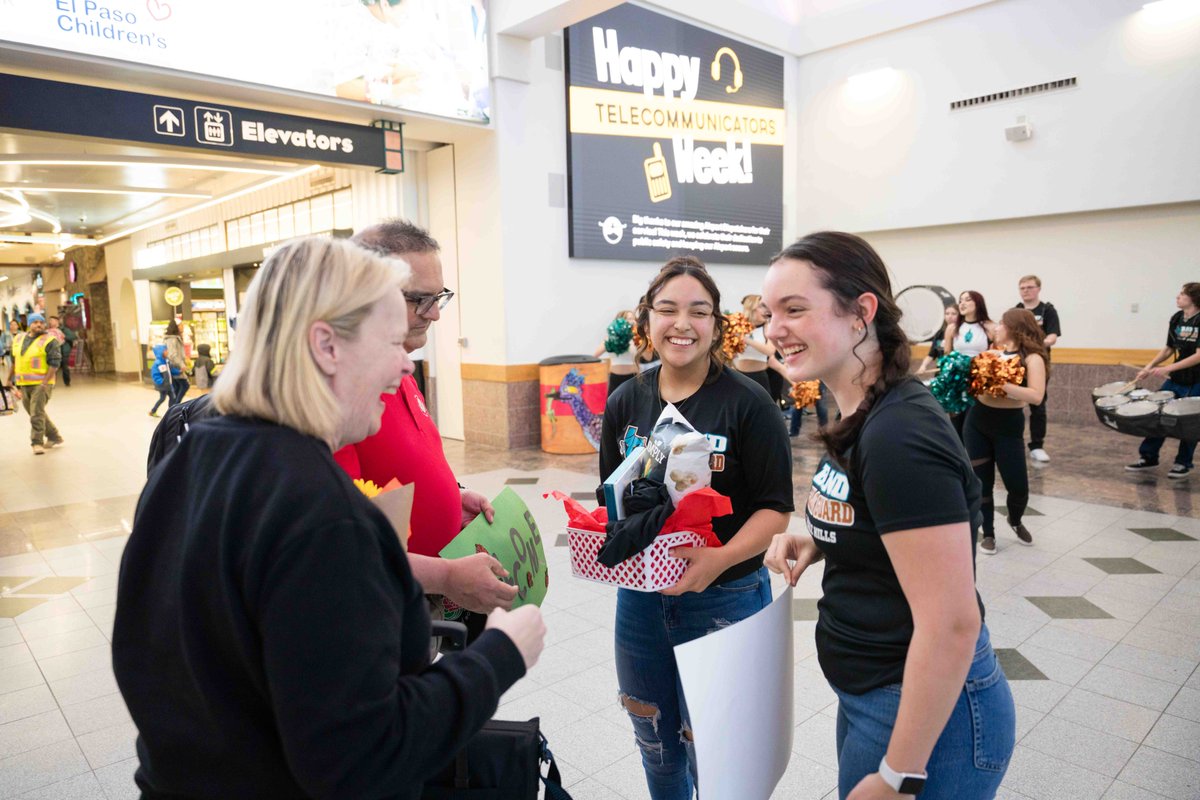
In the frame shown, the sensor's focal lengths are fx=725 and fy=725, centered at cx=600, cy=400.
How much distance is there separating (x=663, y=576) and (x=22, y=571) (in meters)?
4.60

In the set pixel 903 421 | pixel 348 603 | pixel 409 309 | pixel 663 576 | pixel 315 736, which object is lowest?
pixel 663 576

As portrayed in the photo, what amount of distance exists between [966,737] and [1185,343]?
6.90 m

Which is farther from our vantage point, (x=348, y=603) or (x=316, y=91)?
(x=316, y=91)

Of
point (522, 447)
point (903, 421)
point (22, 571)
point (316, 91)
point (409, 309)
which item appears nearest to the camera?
point (903, 421)

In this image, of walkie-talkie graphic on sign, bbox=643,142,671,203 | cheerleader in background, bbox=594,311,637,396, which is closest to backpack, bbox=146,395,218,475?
cheerleader in background, bbox=594,311,637,396

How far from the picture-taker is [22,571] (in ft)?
14.1

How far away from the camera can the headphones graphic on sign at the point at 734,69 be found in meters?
9.25

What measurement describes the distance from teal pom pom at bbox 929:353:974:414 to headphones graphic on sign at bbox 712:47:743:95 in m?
6.50

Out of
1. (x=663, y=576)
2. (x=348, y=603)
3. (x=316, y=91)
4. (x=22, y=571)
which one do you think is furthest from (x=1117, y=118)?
(x=22, y=571)

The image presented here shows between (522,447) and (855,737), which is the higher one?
(855,737)

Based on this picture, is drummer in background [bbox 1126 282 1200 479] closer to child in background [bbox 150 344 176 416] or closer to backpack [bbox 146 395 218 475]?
backpack [bbox 146 395 218 475]

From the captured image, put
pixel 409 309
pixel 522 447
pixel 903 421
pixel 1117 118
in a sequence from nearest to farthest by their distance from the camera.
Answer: pixel 903 421 → pixel 409 309 → pixel 522 447 → pixel 1117 118

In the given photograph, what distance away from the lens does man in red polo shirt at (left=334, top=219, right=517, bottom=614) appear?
4.61 ft

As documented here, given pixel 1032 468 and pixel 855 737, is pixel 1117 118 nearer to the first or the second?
pixel 1032 468
